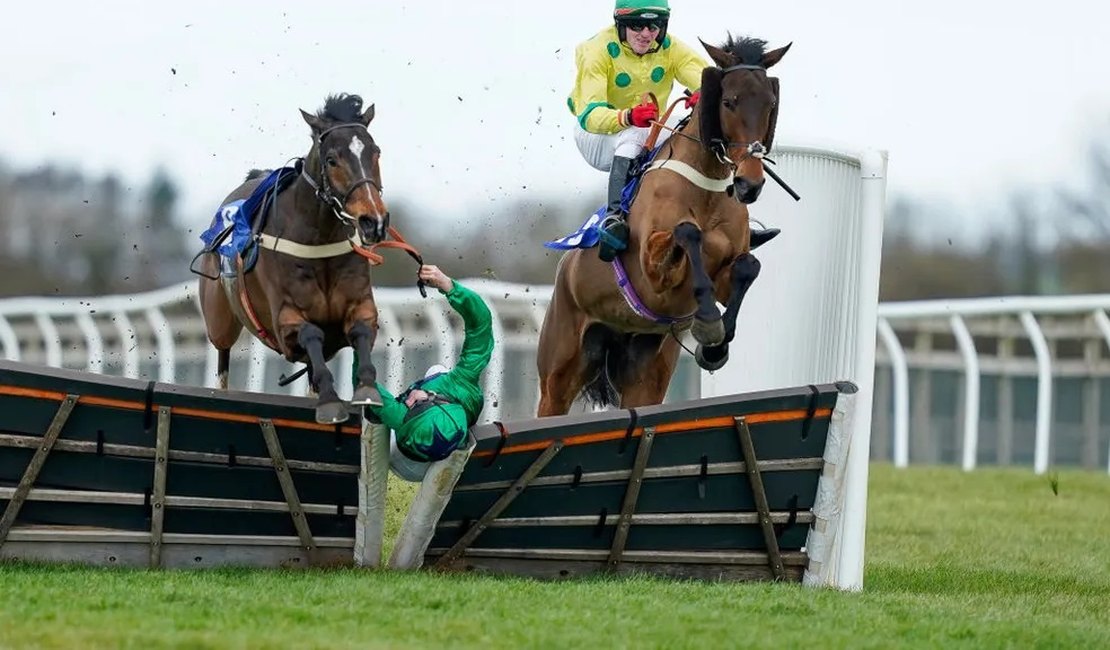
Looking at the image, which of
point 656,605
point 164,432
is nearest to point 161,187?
point 164,432

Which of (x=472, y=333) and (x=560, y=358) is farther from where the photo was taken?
(x=560, y=358)

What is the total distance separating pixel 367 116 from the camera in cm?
723

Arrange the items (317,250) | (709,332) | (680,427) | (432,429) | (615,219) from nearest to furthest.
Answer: (432,429) < (680,427) < (317,250) < (709,332) < (615,219)

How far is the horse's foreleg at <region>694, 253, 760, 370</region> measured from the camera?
25.1 feet

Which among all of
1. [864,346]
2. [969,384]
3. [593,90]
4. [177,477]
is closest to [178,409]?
[177,477]

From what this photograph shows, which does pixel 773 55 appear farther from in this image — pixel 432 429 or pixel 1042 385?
pixel 1042 385

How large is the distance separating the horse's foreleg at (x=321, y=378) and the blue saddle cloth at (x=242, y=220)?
0.59 meters

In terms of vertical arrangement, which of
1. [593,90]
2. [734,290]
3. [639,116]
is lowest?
[734,290]

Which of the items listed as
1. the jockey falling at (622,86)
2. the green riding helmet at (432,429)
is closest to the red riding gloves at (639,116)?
the jockey falling at (622,86)

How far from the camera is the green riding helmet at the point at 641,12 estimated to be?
8308 millimetres

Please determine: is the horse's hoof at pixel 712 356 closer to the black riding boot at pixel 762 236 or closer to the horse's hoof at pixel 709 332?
the horse's hoof at pixel 709 332

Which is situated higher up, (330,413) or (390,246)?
(390,246)

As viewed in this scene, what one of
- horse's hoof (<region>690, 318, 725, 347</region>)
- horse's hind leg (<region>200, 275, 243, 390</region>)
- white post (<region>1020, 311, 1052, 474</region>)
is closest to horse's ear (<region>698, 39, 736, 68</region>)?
horse's hoof (<region>690, 318, 725, 347</region>)

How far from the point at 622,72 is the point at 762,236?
1124 mm
